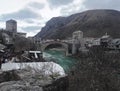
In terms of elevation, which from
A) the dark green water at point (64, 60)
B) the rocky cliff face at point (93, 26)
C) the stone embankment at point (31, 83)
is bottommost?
the dark green water at point (64, 60)

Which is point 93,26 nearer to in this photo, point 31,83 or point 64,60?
point 64,60

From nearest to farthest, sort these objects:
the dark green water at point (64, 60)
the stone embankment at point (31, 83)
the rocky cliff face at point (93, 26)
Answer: the stone embankment at point (31, 83) → the dark green water at point (64, 60) → the rocky cliff face at point (93, 26)

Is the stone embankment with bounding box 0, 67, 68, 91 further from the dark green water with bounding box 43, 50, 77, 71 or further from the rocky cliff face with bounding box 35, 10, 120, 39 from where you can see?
the rocky cliff face with bounding box 35, 10, 120, 39

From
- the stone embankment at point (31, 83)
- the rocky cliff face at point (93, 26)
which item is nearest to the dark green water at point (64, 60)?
the stone embankment at point (31, 83)

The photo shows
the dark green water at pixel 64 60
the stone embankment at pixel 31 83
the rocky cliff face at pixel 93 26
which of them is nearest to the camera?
the stone embankment at pixel 31 83

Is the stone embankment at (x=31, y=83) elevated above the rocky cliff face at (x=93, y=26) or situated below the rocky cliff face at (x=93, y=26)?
below

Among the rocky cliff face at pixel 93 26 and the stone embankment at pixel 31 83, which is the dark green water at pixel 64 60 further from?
the rocky cliff face at pixel 93 26

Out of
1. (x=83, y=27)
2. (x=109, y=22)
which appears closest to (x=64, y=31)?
(x=83, y=27)

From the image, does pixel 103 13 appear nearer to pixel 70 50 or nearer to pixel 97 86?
pixel 70 50

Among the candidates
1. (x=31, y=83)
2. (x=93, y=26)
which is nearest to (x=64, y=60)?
(x=31, y=83)

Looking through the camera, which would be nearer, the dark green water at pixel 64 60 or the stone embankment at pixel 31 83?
the stone embankment at pixel 31 83

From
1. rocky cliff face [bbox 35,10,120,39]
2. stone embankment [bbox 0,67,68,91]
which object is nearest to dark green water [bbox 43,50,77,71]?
stone embankment [bbox 0,67,68,91]

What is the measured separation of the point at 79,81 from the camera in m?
6.15

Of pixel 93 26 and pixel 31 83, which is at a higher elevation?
pixel 93 26
